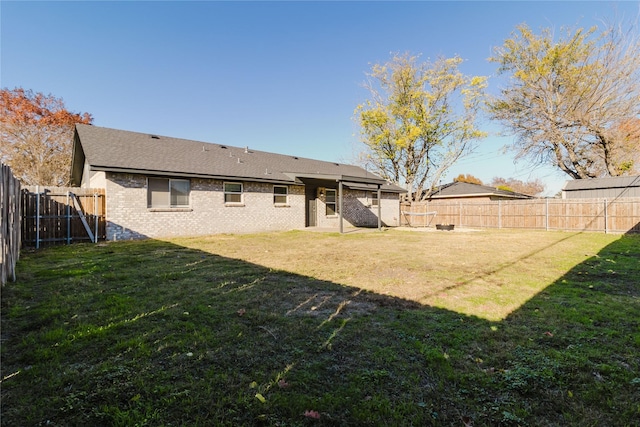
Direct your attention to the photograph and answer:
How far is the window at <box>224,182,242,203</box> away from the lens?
14.3 m

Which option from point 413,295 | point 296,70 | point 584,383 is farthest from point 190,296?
point 296,70

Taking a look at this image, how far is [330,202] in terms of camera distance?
757 inches

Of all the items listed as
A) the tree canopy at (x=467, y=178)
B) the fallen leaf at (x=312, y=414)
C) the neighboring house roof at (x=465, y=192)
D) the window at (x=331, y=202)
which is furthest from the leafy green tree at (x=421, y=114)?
the tree canopy at (x=467, y=178)

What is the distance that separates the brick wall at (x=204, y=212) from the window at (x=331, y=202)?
37cm

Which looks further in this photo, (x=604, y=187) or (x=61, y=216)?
(x=604, y=187)

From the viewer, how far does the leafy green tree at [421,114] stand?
2509 cm

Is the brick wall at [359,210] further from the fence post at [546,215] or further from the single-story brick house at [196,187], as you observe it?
the fence post at [546,215]

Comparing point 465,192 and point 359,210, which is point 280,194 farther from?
point 465,192

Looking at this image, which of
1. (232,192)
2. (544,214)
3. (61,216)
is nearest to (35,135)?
(61,216)

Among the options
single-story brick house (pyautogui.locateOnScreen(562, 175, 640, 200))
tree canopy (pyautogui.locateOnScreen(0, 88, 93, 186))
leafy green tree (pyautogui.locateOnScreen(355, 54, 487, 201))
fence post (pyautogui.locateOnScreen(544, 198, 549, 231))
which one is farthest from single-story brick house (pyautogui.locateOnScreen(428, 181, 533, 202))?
tree canopy (pyautogui.locateOnScreen(0, 88, 93, 186))

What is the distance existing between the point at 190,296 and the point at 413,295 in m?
3.46

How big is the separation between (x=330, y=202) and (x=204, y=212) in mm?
8310

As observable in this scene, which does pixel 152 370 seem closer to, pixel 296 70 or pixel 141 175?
pixel 141 175

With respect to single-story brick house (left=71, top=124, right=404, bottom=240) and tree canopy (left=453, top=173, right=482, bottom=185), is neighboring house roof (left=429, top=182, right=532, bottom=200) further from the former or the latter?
tree canopy (left=453, top=173, right=482, bottom=185)
